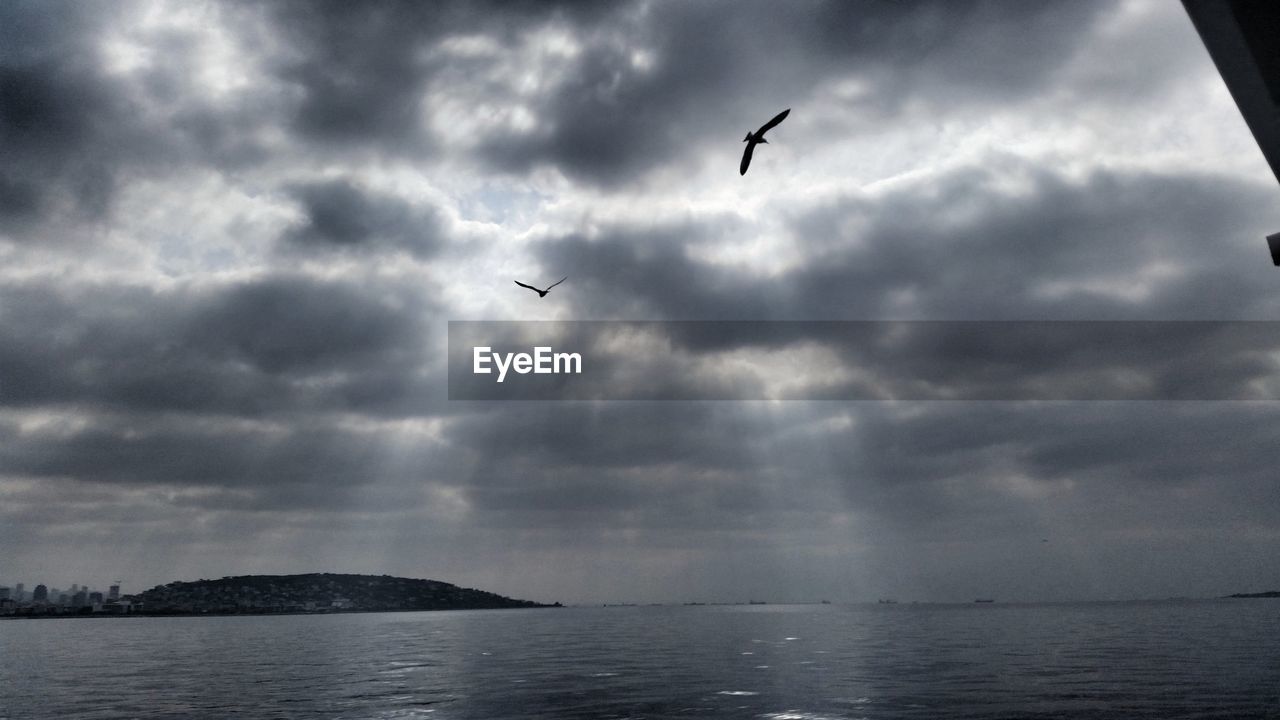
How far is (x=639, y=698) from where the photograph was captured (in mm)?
50625

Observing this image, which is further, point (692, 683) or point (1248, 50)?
point (692, 683)

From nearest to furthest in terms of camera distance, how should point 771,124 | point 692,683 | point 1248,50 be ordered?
point 1248,50 → point 771,124 → point 692,683

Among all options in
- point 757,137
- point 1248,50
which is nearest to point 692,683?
point 757,137

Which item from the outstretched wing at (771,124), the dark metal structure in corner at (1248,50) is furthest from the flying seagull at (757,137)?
the dark metal structure in corner at (1248,50)

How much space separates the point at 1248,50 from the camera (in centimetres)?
654

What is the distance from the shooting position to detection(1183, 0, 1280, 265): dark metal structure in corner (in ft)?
19.9

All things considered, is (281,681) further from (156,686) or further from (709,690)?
(709,690)

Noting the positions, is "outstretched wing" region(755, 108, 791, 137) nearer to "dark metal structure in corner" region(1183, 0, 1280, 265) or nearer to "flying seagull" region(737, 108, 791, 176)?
"flying seagull" region(737, 108, 791, 176)

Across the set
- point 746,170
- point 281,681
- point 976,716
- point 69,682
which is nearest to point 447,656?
point 281,681

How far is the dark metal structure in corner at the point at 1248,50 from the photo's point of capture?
239 inches

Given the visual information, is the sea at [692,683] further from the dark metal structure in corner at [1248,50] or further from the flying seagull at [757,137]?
the dark metal structure in corner at [1248,50]

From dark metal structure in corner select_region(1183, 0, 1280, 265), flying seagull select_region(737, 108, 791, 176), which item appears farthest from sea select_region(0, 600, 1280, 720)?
dark metal structure in corner select_region(1183, 0, 1280, 265)

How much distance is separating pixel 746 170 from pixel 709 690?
39.5m

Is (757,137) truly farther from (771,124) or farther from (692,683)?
(692,683)
